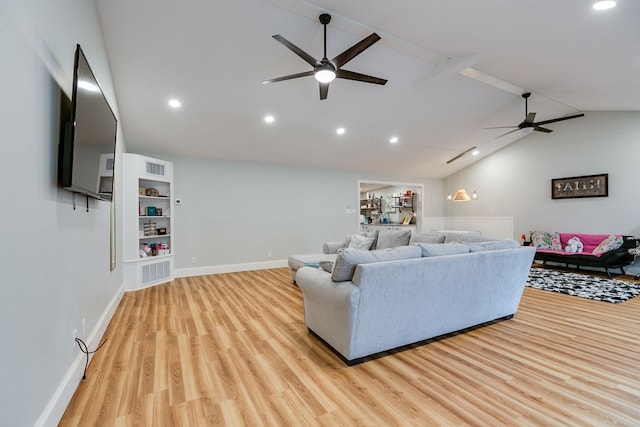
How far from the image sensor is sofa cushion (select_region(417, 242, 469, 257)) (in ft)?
8.84

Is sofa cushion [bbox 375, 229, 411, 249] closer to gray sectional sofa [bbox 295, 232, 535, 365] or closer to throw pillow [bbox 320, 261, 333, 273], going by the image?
gray sectional sofa [bbox 295, 232, 535, 365]

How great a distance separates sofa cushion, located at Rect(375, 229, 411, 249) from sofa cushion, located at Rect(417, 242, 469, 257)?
1.45m

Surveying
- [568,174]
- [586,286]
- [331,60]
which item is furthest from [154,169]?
[568,174]

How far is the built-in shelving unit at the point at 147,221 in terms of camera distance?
15.2ft

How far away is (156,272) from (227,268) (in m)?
1.39

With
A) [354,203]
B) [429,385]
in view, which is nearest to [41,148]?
[429,385]

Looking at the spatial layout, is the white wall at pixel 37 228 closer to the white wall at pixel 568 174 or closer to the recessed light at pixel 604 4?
the recessed light at pixel 604 4

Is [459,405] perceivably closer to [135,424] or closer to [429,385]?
[429,385]

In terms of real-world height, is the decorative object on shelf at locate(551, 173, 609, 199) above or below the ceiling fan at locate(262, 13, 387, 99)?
below

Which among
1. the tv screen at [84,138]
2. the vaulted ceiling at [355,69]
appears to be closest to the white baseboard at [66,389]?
the tv screen at [84,138]

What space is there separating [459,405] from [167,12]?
4133 mm

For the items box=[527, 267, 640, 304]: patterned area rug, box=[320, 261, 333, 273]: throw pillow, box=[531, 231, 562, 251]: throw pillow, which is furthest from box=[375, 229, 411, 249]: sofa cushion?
box=[531, 231, 562, 251]: throw pillow

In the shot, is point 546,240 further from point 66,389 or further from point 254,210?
point 66,389

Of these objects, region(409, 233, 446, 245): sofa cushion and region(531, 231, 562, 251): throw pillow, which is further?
region(531, 231, 562, 251): throw pillow
